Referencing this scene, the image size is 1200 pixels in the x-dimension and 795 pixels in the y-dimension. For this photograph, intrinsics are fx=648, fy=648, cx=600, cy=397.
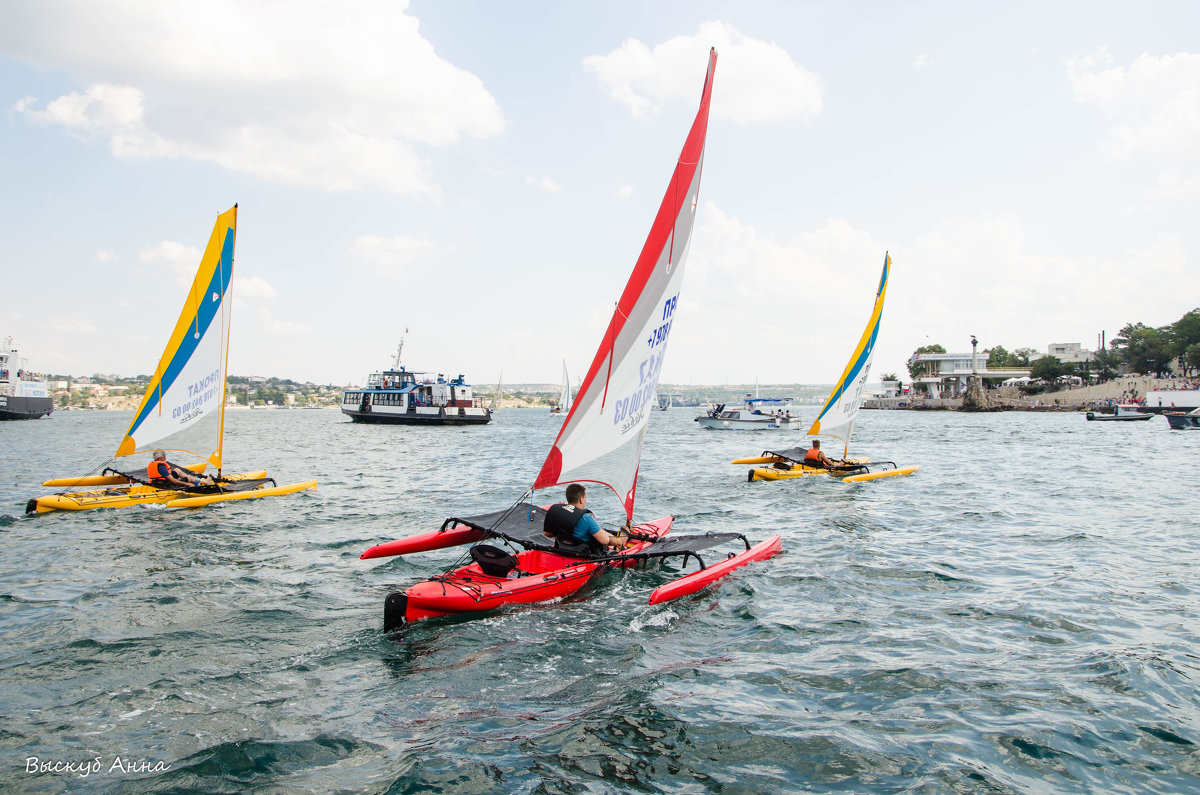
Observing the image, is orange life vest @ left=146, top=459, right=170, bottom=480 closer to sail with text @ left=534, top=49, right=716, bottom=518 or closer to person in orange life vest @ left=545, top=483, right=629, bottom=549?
sail with text @ left=534, top=49, right=716, bottom=518

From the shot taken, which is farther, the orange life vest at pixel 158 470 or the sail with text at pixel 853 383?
the sail with text at pixel 853 383

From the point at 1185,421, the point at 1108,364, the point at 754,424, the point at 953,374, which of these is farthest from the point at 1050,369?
the point at 754,424

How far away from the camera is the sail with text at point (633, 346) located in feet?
30.5

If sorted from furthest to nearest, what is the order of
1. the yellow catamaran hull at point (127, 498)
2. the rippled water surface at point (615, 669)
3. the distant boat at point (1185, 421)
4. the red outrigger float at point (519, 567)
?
the distant boat at point (1185, 421) < the yellow catamaran hull at point (127, 498) < the red outrigger float at point (519, 567) < the rippled water surface at point (615, 669)

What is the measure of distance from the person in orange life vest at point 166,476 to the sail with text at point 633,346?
38.0ft

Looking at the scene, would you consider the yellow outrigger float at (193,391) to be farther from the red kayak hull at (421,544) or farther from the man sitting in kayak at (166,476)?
the red kayak hull at (421,544)

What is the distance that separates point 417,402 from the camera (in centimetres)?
6744

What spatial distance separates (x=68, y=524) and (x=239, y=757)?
40.8 ft

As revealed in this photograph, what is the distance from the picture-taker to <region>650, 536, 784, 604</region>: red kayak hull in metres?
8.76

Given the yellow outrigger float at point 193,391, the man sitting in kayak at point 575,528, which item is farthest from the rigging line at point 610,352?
the yellow outrigger float at point 193,391

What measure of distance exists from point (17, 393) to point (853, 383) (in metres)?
92.8

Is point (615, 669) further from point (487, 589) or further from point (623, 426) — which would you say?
point (623, 426)

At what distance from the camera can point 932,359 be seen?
12800cm

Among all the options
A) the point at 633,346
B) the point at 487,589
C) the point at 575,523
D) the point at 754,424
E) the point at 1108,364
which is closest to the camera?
the point at 487,589
